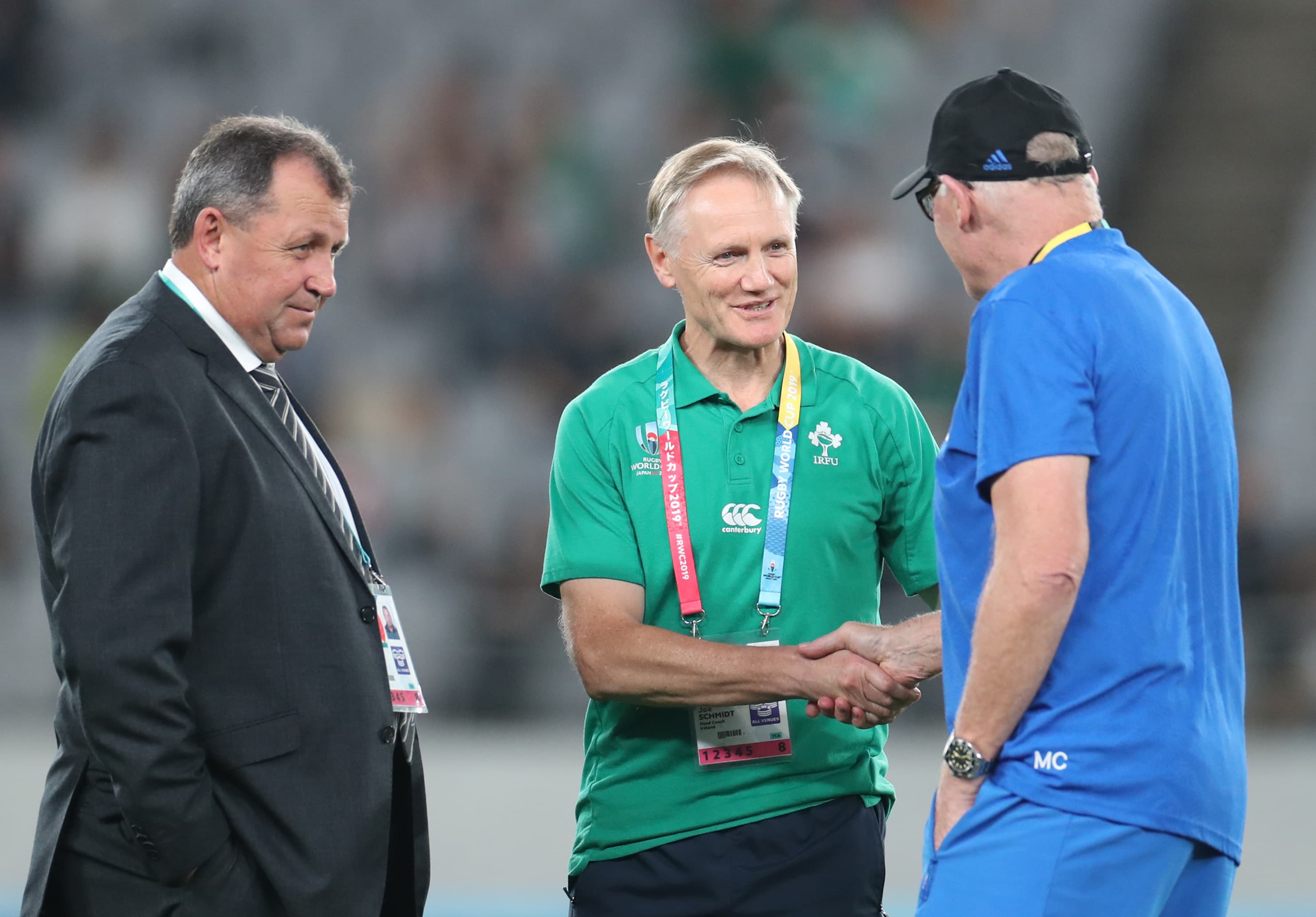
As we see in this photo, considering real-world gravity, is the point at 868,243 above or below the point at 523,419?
above

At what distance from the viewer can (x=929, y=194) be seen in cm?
239

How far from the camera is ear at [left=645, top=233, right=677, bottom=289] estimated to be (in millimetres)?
2885

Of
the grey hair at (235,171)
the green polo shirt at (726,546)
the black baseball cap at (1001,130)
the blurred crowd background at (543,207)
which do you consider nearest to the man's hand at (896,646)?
the green polo shirt at (726,546)

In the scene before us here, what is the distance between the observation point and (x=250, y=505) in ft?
7.97

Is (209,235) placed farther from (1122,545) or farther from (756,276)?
(1122,545)

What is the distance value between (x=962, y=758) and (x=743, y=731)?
0.60 metres

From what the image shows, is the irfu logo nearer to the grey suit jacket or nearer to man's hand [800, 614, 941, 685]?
man's hand [800, 614, 941, 685]

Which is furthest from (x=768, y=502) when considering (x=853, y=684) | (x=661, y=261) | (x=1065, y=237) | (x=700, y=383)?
(x=1065, y=237)

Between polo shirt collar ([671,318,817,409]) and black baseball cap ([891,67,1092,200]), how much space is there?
0.62 meters

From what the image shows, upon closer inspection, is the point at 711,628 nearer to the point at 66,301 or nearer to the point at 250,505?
the point at 250,505

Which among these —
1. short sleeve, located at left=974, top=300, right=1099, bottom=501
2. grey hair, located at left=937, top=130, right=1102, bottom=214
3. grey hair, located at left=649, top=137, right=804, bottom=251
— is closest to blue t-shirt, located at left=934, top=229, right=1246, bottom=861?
short sleeve, located at left=974, top=300, right=1099, bottom=501

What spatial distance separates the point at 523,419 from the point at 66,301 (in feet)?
8.89

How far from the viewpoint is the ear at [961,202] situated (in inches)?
89.4

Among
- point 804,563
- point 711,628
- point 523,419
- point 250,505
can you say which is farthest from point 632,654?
point 523,419
